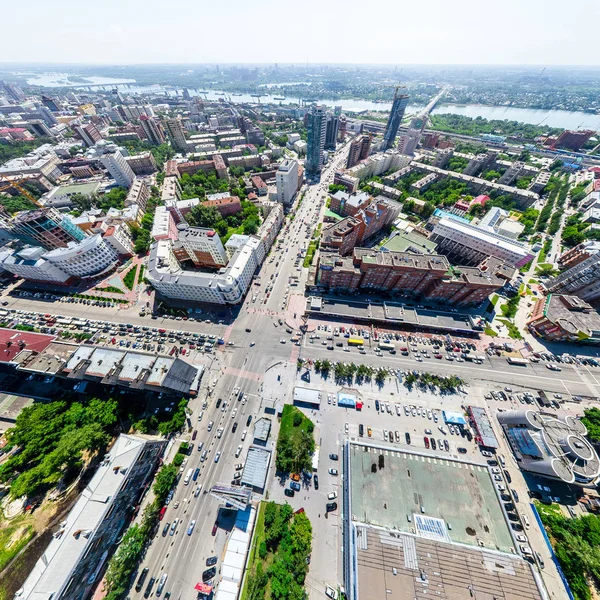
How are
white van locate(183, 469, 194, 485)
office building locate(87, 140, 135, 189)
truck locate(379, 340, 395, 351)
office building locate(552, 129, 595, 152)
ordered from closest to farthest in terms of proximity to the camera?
white van locate(183, 469, 194, 485)
truck locate(379, 340, 395, 351)
office building locate(87, 140, 135, 189)
office building locate(552, 129, 595, 152)

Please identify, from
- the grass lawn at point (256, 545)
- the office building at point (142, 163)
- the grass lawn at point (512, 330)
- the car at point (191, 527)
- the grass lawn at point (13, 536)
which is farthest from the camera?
the office building at point (142, 163)

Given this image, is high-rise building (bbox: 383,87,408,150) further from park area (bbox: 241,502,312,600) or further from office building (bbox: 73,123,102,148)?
office building (bbox: 73,123,102,148)

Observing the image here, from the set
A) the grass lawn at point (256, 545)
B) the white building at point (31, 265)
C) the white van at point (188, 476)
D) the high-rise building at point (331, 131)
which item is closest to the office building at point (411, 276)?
the white van at point (188, 476)

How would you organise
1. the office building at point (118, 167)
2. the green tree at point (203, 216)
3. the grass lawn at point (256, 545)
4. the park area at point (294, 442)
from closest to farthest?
1. the grass lawn at point (256, 545)
2. the park area at point (294, 442)
3. the green tree at point (203, 216)
4. the office building at point (118, 167)

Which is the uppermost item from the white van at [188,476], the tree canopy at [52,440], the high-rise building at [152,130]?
the high-rise building at [152,130]

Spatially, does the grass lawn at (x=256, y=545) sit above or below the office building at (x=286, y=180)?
below

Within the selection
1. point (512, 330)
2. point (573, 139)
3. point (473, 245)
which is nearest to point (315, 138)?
point (473, 245)

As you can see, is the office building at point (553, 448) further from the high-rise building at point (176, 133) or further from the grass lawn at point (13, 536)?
the high-rise building at point (176, 133)

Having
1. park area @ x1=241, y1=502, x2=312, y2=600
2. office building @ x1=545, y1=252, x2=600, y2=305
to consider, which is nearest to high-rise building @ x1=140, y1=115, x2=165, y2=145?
park area @ x1=241, y1=502, x2=312, y2=600
